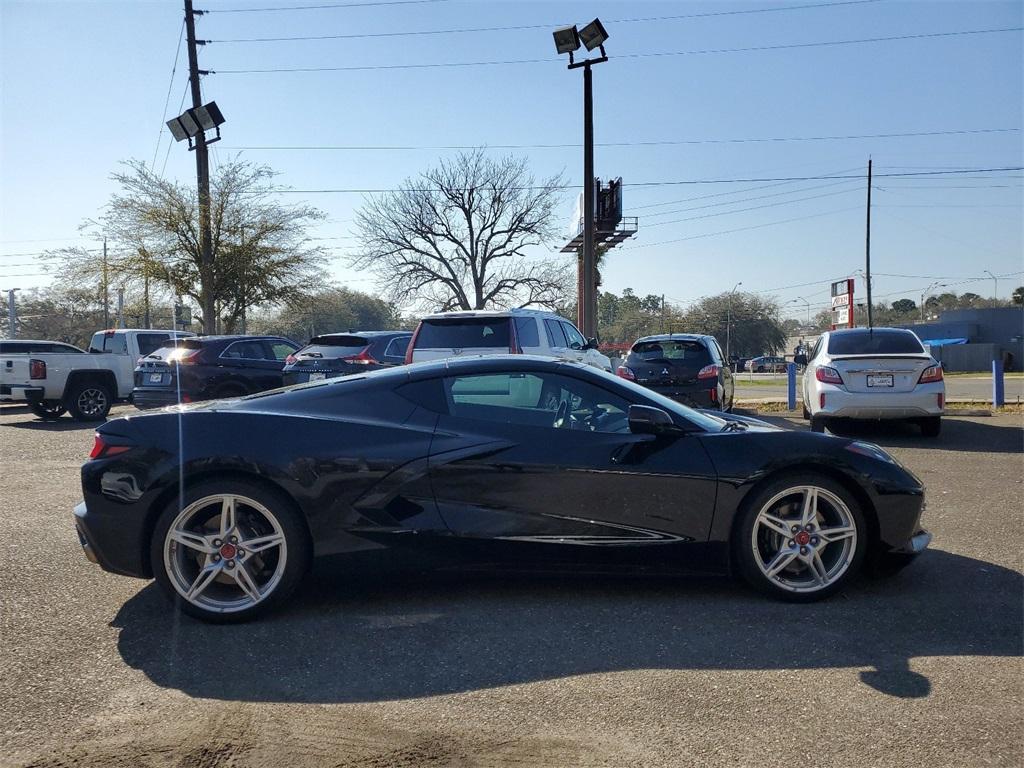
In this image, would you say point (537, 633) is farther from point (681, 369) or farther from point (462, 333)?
point (681, 369)

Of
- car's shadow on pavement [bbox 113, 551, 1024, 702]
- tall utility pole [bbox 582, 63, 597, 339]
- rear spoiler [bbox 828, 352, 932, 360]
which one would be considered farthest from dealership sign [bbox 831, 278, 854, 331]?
car's shadow on pavement [bbox 113, 551, 1024, 702]

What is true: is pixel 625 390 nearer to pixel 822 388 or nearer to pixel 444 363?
pixel 444 363

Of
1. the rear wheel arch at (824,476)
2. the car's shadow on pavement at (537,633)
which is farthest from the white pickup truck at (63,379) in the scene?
the rear wheel arch at (824,476)

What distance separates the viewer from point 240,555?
3.99 metres

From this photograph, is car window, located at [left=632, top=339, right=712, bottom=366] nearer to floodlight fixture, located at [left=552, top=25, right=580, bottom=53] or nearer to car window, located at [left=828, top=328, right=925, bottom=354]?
car window, located at [left=828, top=328, right=925, bottom=354]

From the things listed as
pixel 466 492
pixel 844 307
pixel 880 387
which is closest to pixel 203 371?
pixel 880 387

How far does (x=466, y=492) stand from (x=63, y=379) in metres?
13.3

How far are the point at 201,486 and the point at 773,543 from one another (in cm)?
292

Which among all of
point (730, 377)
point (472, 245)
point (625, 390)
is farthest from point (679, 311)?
point (625, 390)

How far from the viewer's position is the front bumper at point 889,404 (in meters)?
10.0

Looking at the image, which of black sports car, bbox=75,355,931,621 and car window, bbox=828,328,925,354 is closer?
black sports car, bbox=75,355,931,621

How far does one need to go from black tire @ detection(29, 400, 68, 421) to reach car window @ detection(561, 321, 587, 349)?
31.7ft

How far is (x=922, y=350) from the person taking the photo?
10734 mm

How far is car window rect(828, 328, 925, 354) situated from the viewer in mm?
10797
